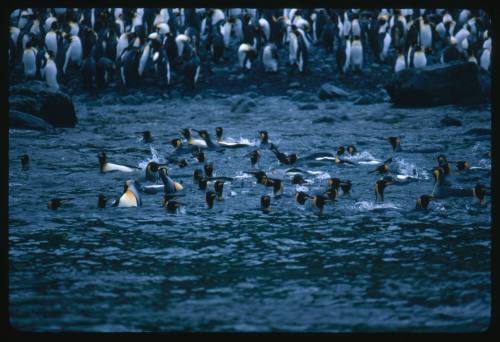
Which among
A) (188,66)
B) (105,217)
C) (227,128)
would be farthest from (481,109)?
(105,217)

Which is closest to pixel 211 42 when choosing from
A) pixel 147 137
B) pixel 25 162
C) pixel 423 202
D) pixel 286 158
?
pixel 147 137

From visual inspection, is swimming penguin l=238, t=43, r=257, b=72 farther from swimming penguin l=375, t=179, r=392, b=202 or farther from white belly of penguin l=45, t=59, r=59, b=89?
swimming penguin l=375, t=179, r=392, b=202

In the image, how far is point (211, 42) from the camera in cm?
2109

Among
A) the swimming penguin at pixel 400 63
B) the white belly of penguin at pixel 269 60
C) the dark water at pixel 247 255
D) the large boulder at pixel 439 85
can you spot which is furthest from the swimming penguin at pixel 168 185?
the swimming penguin at pixel 400 63

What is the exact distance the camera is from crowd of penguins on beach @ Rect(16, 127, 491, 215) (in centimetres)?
916

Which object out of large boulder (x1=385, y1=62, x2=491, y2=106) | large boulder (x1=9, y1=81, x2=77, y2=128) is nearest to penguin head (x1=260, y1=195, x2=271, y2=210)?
large boulder (x1=9, y1=81, x2=77, y2=128)

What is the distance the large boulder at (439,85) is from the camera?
671 inches

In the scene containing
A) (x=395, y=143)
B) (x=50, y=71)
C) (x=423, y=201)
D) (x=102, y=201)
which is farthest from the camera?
(x=50, y=71)

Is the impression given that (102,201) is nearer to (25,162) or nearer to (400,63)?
(25,162)

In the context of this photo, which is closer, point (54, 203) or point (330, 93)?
point (54, 203)

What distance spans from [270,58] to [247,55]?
56 cm

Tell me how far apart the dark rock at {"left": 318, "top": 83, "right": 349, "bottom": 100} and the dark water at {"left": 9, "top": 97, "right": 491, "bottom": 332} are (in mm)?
5693

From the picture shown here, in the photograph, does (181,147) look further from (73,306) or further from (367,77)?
(367,77)

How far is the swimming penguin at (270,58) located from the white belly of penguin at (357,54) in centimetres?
178
